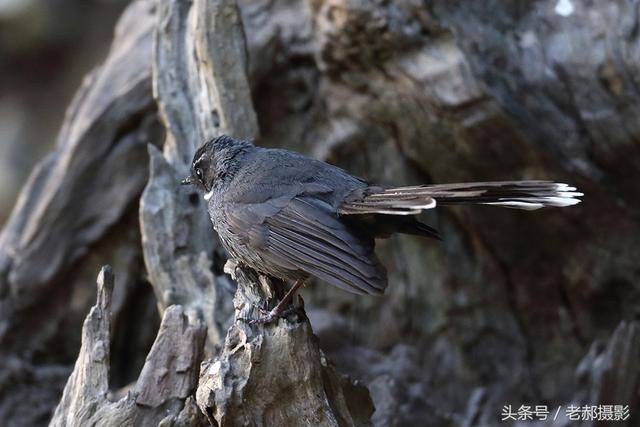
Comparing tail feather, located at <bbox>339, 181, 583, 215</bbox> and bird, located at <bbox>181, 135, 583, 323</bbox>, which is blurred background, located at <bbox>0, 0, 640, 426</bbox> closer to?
bird, located at <bbox>181, 135, 583, 323</bbox>

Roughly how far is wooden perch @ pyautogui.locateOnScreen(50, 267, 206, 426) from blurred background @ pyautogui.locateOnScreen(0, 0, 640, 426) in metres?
2.25

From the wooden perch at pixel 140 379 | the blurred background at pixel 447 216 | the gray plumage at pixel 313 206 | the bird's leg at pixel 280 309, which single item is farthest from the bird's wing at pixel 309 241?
the blurred background at pixel 447 216

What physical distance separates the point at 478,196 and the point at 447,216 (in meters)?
2.91

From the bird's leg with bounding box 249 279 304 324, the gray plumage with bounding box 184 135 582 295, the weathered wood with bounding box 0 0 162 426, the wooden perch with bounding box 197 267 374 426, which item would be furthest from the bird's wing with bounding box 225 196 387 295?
the weathered wood with bounding box 0 0 162 426

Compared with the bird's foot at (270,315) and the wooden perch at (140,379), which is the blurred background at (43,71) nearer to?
the wooden perch at (140,379)

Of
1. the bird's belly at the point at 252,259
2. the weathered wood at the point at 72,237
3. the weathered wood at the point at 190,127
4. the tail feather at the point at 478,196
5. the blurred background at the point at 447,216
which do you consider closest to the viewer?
the tail feather at the point at 478,196

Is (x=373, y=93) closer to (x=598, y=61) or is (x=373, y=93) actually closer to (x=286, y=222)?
(x=598, y=61)

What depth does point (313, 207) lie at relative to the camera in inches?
178

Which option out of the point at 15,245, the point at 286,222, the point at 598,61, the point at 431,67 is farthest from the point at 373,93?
the point at 15,245

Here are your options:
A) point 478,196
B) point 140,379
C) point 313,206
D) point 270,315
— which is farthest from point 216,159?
point 478,196

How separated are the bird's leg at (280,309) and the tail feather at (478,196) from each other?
611 mm

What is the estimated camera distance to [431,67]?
6.05 metres

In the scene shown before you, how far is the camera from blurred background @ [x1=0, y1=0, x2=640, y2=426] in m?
6.09

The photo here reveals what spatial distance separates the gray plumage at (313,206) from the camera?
4121 mm
